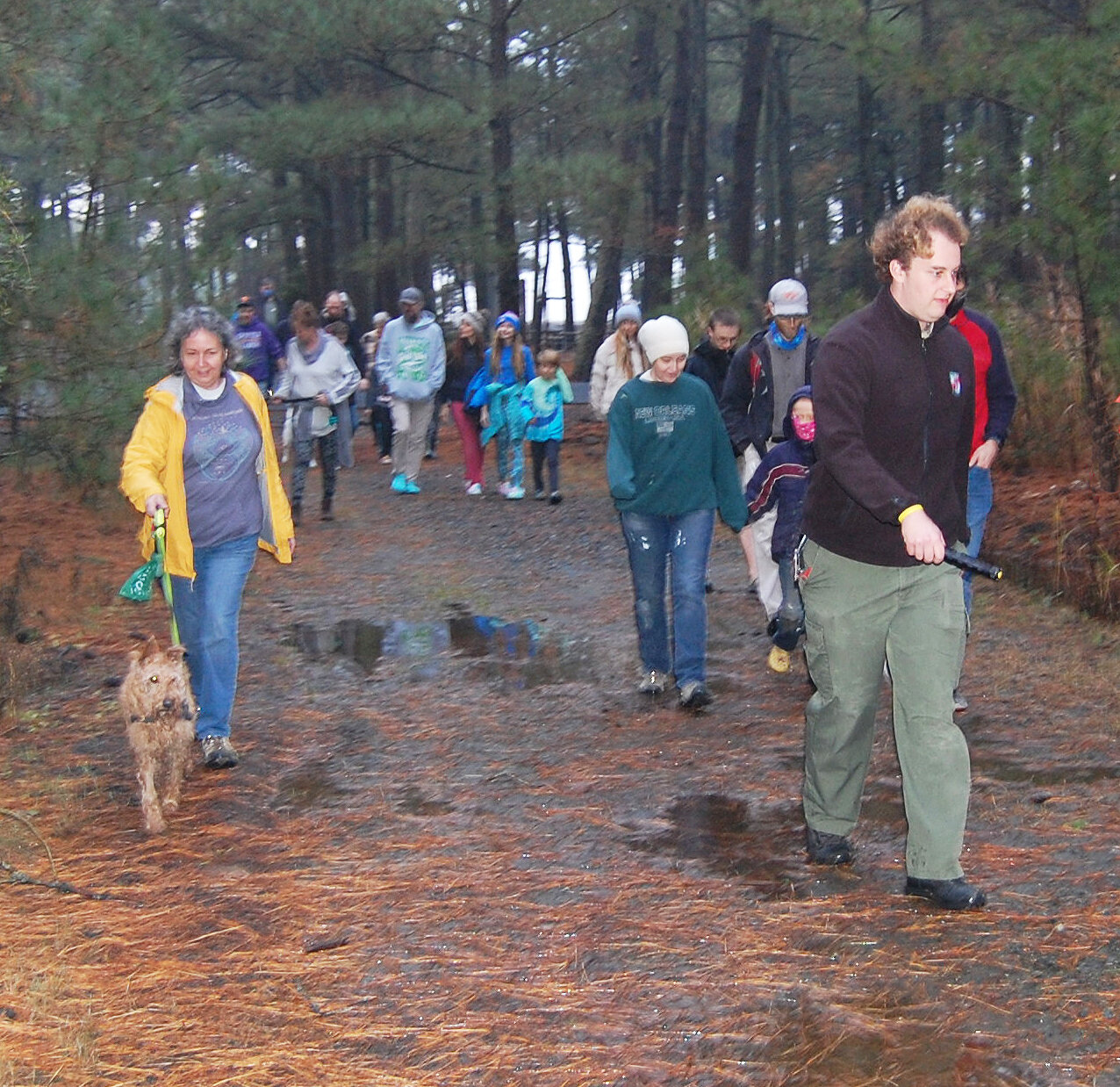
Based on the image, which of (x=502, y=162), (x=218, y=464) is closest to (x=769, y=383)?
(x=218, y=464)

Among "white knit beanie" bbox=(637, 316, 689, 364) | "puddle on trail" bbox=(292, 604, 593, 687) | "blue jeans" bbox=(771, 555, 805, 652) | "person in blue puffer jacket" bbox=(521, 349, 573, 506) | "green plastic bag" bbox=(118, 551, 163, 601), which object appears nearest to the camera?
"green plastic bag" bbox=(118, 551, 163, 601)

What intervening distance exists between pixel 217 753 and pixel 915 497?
3590 millimetres

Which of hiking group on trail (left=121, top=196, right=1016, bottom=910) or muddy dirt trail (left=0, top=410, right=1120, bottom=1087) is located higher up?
hiking group on trail (left=121, top=196, right=1016, bottom=910)

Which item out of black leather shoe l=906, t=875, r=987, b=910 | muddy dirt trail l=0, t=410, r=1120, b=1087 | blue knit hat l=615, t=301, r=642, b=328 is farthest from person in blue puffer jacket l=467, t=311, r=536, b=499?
black leather shoe l=906, t=875, r=987, b=910

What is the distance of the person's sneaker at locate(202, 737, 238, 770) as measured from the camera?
22.9 ft

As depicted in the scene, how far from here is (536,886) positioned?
5.46 metres

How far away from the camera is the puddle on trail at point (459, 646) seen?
9.09 metres

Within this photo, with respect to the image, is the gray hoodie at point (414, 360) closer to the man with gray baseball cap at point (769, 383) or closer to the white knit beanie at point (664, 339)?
the man with gray baseball cap at point (769, 383)

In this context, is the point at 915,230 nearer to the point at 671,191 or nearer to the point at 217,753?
the point at 217,753

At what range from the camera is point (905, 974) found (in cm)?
452

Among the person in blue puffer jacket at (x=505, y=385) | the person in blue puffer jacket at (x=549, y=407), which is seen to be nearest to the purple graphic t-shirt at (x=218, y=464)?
the person in blue puffer jacket at (x=549, y=407)

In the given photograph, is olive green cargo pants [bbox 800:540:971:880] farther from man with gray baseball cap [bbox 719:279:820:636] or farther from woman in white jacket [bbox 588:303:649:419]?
woman in white jacket [bbox 588:303:649:419]

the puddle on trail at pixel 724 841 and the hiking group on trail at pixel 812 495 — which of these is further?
the puddle on trail at pixel 724 841

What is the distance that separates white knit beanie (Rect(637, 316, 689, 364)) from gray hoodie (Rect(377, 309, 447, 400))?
29.5ft
